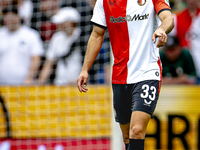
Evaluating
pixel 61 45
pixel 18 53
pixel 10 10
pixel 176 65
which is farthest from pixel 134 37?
pixel 10 10

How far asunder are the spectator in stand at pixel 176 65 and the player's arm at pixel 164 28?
307 centimetres

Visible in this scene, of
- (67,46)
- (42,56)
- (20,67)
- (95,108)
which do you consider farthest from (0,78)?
(95,108)

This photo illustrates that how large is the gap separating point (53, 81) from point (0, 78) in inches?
43.0

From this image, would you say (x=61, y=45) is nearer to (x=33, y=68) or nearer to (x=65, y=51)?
(x=65, y=51)

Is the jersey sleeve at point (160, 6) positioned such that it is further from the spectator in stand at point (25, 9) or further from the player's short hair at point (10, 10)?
the spectator in stand at point (25, 9)

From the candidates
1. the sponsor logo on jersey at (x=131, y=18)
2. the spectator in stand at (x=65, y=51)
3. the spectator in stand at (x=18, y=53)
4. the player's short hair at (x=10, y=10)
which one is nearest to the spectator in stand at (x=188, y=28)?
the spectator in stand at (x=65, y=51)

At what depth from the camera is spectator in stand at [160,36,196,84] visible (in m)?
6.17

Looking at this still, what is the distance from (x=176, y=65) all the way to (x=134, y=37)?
2933 millimetres

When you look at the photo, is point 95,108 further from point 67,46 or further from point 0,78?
point 0,78

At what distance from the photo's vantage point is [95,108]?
6422 millimetres

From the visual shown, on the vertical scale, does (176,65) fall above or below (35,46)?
below

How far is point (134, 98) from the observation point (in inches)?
134

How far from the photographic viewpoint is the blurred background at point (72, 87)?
6172 millimetres

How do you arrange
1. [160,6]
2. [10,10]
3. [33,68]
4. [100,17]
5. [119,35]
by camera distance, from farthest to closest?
[10,10] → [33,68] → [100,17] → [119,35] → [160,6]
